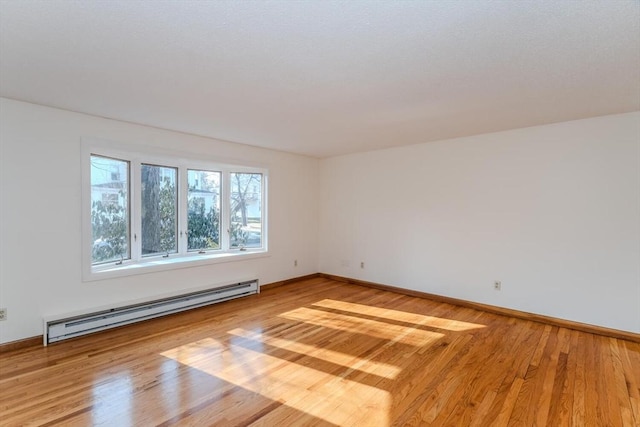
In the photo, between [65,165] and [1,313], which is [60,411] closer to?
[1,313]

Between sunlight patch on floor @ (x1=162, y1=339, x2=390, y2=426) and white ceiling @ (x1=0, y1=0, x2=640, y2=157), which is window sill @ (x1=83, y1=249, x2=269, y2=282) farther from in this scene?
white ceiling @ (x1=0, y1=0, x2=640, y2=157)

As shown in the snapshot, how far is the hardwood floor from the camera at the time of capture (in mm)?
2016

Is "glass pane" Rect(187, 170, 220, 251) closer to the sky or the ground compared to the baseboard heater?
closer to the sky

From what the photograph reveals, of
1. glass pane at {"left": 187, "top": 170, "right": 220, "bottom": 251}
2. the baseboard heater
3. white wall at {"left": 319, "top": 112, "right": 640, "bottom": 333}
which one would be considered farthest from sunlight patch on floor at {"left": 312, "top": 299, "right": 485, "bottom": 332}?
glass pane at {"left": 187, "top": 170, "right": 220, "bottom": 251}

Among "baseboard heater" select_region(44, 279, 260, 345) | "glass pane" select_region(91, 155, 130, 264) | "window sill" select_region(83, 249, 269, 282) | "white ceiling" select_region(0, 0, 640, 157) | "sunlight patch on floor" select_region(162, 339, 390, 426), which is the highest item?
"white ceiling" select_region(0, 0, 640, 157)

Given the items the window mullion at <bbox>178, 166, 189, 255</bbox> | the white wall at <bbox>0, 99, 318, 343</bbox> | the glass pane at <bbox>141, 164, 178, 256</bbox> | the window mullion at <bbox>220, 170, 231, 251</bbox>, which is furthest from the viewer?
the window mullion at <bbox>220, 170, 231, 251</bbox>

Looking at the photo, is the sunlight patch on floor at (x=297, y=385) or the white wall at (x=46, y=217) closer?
the sunlight patch on floor at (x=297, y=385)

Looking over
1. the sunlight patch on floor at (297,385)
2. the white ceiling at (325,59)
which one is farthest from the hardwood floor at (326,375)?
the white ceiling at (325,59)

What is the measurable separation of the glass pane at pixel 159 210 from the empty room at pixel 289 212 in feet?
0.09

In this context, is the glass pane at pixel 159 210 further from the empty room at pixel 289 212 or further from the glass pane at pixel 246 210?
the glass pane at pixel 246 210

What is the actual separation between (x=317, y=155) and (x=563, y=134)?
3.55 meters

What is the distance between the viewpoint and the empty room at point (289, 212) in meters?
1.81

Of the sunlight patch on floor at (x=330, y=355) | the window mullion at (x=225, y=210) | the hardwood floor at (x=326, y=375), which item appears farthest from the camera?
the window mullion at (x=225, y=210)

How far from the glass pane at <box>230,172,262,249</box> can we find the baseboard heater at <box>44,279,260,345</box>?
745 millimetres
